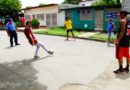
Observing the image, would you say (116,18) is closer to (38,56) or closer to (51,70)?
(38,56)

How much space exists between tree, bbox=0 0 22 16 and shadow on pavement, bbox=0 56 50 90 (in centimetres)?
3047

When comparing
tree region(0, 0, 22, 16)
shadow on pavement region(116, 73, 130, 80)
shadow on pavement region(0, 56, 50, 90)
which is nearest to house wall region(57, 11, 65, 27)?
tree region(0, 0, 22, 16)

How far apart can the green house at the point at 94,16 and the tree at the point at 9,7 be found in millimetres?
15945

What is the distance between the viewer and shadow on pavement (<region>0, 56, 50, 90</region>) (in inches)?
248

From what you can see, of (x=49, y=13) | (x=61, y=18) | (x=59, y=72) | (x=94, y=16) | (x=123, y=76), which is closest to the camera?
(x=123, y=76)

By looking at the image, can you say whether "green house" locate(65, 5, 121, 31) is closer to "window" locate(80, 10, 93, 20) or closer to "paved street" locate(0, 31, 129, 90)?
"window" locate(80, 10, 93, 20)

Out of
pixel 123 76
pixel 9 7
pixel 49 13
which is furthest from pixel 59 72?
pixel 9 7

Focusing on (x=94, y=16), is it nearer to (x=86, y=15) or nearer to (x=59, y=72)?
(x=86, y=15)

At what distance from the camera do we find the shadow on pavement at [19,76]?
630 centimetres

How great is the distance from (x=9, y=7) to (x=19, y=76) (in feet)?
108

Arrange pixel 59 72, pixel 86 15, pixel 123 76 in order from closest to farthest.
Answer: pixel 123 76
pixel 59 72
pixel 86 15

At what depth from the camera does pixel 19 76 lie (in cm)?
733

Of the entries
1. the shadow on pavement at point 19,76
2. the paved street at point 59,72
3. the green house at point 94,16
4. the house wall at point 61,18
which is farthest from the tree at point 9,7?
the shadow on pavement at point 19,76

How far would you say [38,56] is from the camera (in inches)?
406
